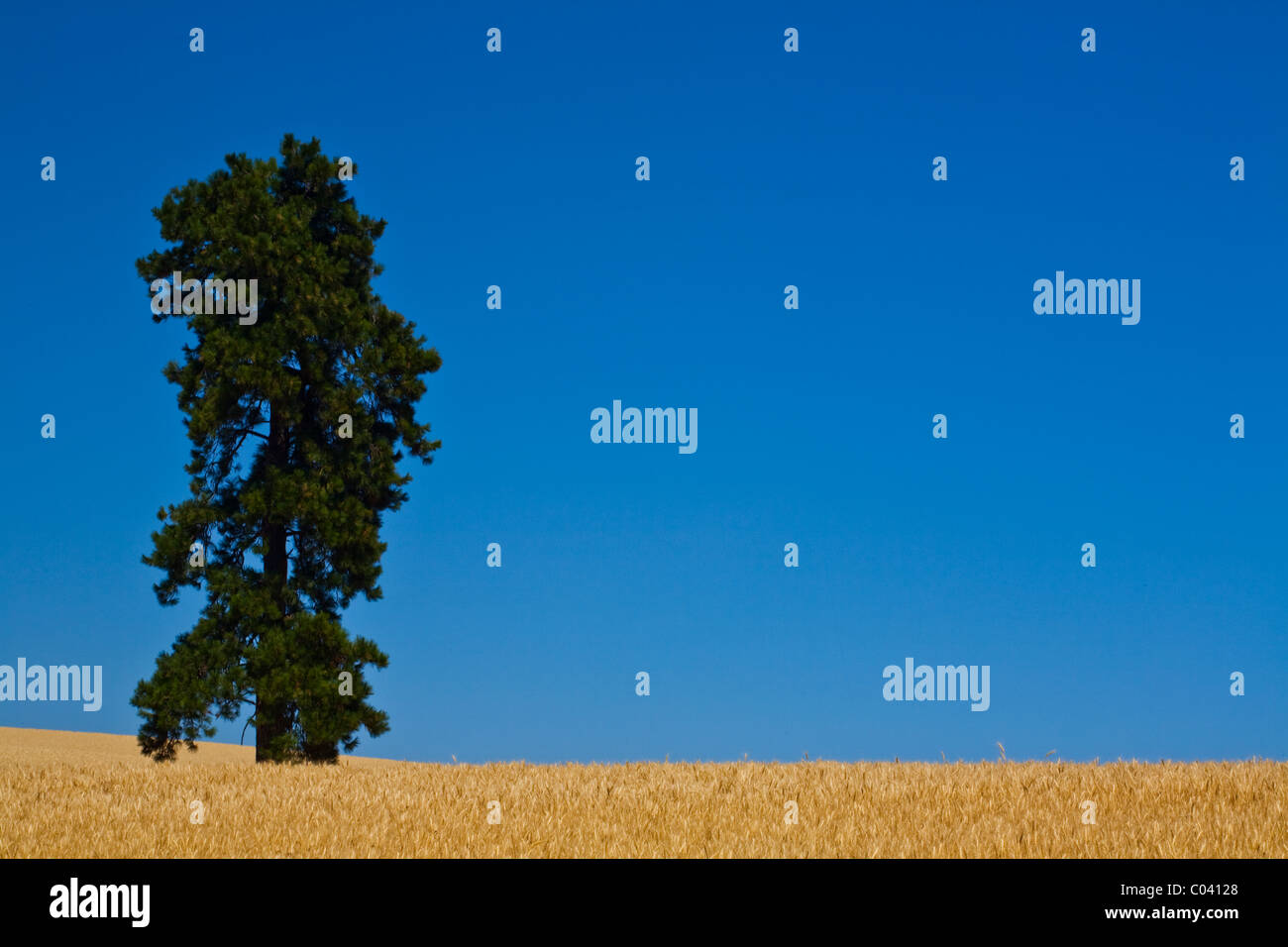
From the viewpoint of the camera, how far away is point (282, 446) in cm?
Answer: 2483

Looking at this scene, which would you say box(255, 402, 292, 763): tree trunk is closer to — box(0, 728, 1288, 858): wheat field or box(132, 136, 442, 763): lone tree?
box(132, 136, 442, 763): lone tree

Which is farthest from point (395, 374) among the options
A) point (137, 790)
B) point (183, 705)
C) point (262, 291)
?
point (137, 790)

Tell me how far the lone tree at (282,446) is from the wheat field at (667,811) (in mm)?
4605

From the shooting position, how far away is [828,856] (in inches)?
400

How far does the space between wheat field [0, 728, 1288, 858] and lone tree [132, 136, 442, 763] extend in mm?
4605

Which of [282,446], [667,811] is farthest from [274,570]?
[667,811]

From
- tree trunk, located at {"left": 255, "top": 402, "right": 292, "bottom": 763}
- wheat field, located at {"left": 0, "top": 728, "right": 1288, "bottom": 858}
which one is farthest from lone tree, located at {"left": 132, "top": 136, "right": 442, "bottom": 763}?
wheat field, located at {"left": 0, "top": 728, "right": 1288, "bottom": 858}

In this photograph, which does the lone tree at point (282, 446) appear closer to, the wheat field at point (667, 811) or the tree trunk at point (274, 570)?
the tree trunk at point (274, 570)

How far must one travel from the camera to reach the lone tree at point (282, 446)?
2297 cm

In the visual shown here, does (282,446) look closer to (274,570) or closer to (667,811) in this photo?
(274,570)

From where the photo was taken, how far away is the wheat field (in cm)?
1073

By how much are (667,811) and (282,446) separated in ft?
50.4
